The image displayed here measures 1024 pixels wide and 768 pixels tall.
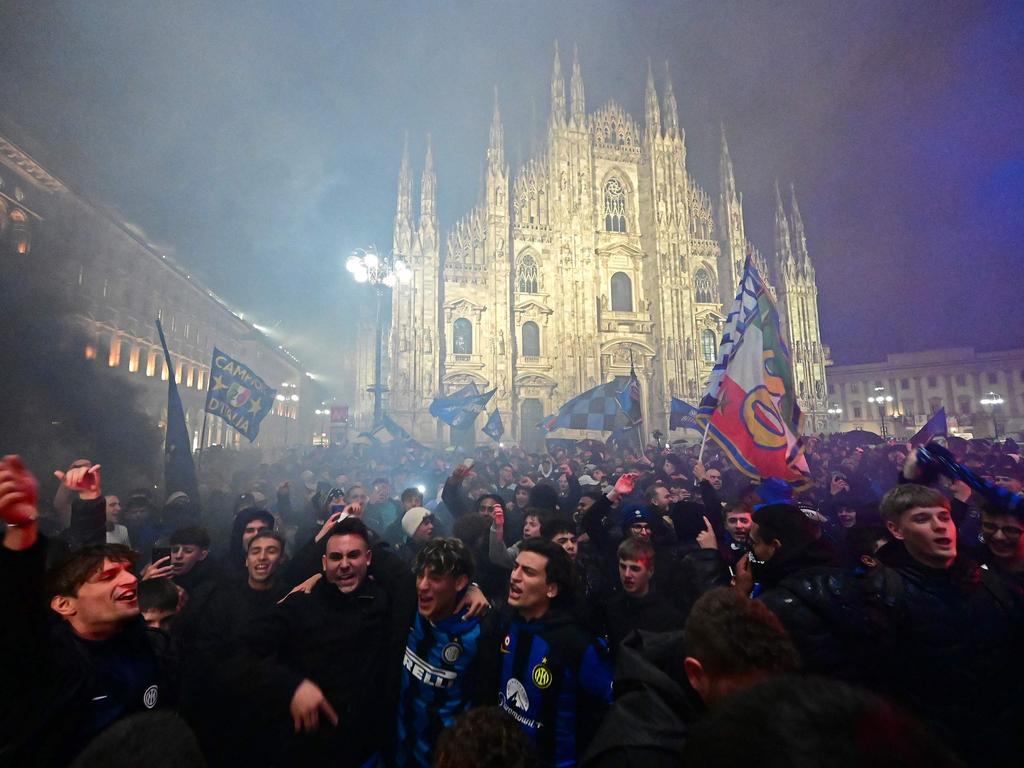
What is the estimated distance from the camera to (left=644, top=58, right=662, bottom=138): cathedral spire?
34219mm

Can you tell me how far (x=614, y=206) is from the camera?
113ft

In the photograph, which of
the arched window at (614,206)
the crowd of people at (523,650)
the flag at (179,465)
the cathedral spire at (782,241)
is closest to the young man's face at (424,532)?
the crowd of people at (523,650)

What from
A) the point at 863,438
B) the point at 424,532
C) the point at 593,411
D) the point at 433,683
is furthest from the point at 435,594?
the point at 863,438

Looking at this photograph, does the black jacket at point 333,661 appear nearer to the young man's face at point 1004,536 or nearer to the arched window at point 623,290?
the young man's face at point 1004,536

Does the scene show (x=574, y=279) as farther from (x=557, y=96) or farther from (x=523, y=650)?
(x=523, y=650)

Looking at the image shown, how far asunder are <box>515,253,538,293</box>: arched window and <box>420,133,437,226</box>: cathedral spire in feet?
20.4

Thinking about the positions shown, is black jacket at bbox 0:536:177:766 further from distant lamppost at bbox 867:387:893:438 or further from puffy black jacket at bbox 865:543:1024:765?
distant lamppost at bbox 867:387:893:438

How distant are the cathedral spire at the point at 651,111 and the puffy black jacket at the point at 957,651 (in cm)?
3712

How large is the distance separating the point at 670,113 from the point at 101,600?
1588 inches

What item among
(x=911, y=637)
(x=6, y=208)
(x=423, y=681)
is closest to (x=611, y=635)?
(x=423, y=681)

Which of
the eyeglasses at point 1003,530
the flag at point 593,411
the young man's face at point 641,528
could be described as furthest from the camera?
the flag at point 593,411

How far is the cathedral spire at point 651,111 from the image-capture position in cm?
3422

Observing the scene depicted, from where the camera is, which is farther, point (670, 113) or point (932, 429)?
point (670, 113)

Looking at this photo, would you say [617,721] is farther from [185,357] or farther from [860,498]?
[185,357]
